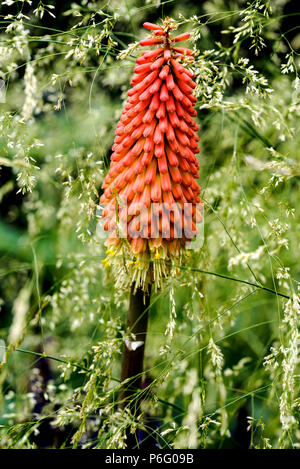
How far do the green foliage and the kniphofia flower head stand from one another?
135 mm

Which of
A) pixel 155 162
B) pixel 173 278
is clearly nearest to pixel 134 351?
pixel 173 278

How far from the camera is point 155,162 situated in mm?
1737

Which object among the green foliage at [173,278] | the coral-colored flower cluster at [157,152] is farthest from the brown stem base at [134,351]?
the coral-colored flower cluster at [157,152]

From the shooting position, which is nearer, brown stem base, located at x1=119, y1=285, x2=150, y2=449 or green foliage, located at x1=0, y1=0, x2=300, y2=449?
brown stem base, located at x1=119, y1=285, x2=150, y2=449

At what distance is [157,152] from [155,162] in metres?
0.09

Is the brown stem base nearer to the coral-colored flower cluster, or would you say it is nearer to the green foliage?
the green foliage

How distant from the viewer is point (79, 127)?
298 centimetres

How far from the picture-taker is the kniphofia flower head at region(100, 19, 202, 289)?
166 centimetres

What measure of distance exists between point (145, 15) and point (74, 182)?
1.72m

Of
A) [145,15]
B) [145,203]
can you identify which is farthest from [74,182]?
[145,15]

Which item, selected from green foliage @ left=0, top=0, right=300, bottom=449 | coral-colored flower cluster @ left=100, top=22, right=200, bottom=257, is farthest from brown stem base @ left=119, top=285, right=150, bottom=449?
coral-colored flower cluster @ left=100, top=22, right=200, bottom=257

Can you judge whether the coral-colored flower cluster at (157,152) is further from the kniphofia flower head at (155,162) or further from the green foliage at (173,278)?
the green foliage at (173,278)

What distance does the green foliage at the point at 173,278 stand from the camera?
6.45 feet
